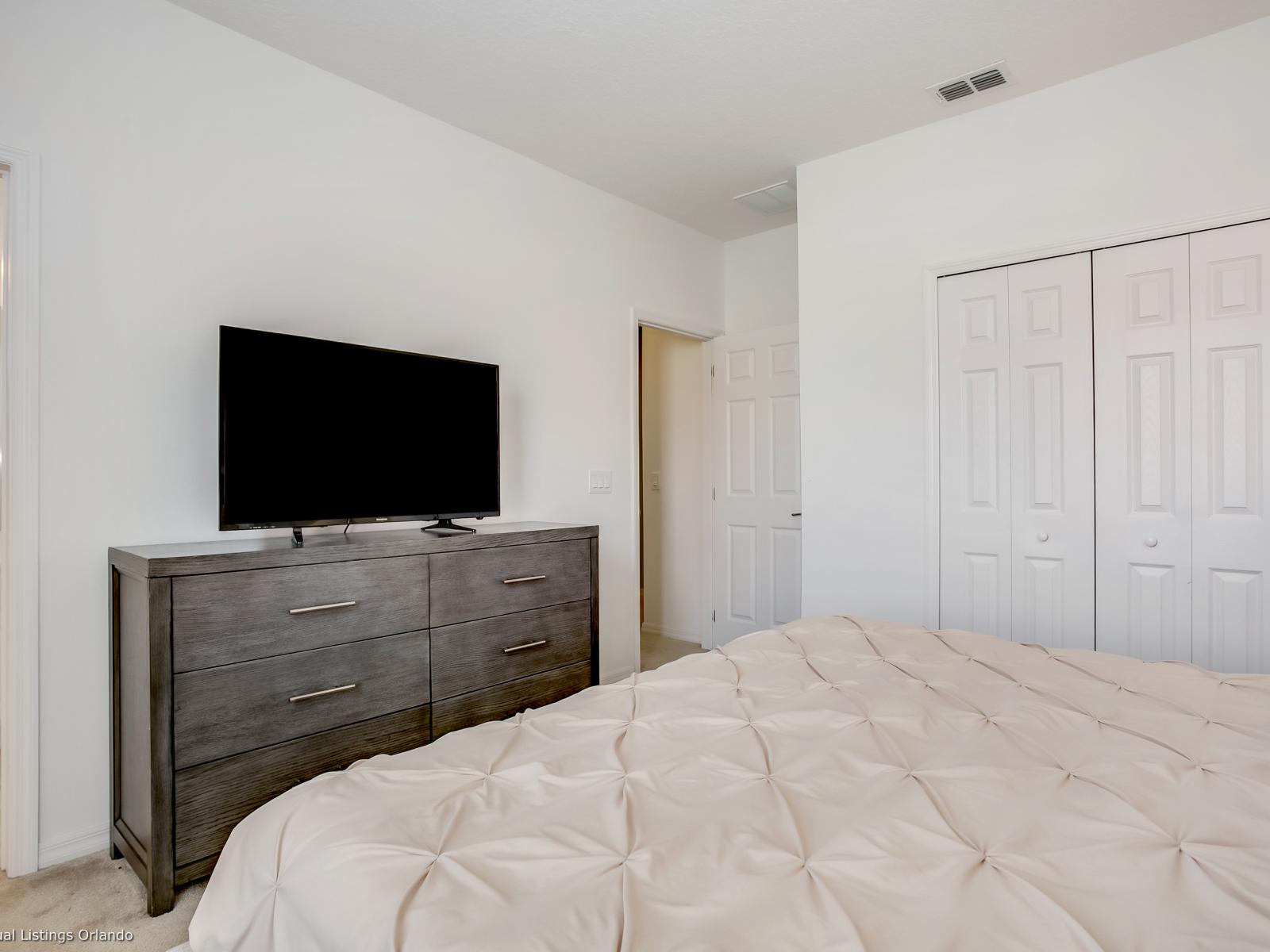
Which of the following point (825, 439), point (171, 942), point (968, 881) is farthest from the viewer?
point (825, 439)

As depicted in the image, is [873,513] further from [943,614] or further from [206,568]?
A: [206,568]

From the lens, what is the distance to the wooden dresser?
184 cm

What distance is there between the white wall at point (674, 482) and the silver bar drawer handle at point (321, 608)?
2896mm

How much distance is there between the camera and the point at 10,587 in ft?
6.61

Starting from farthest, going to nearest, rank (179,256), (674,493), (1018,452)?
1. (674,493)
2. (1018,452)
3. (179,256)

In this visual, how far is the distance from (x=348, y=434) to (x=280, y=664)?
0.84 metres

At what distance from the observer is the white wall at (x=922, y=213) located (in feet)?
8.52

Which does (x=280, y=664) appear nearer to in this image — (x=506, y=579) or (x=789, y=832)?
(x=506, y=579)

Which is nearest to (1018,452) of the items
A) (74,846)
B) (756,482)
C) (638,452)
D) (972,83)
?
(972,83)

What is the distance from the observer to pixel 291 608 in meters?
2.06

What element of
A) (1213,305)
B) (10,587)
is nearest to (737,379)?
(1213,305)

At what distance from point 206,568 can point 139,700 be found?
413 millimetres

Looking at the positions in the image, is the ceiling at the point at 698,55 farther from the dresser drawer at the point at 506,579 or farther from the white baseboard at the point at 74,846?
the white baseboard at the point at 74,846

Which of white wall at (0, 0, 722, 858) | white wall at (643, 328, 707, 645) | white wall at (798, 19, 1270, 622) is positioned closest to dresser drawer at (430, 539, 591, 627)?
white wall at (0, 0, 722, 858)
